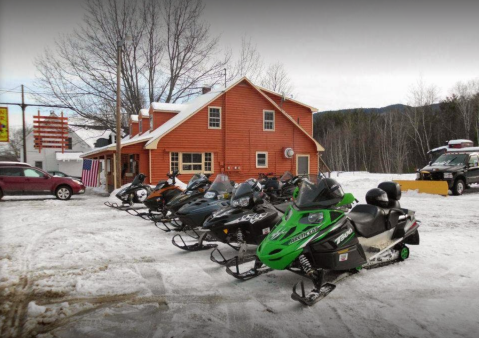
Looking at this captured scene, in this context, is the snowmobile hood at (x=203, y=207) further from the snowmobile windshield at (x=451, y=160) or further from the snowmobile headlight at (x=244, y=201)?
the snowmobile windshield at (x=451, y=160)

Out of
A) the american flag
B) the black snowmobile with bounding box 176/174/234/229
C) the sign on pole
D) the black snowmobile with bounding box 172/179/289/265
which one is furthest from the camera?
the american flag

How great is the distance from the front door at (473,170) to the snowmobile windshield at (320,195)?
1282 centimetres

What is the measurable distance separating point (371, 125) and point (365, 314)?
2164 inches

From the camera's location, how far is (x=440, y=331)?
111 inches

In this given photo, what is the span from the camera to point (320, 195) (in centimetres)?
382

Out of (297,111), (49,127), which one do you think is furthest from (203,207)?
(297,111)

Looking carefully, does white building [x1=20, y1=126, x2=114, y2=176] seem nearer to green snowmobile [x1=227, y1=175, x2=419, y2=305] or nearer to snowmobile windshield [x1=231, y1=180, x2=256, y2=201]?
snowmobile windshield [x1=231, y1=180, x2=256, y2=201]

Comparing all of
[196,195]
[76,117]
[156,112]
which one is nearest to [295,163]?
[156,112]

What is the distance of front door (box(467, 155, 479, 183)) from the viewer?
1388 cm

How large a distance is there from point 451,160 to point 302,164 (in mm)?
8341

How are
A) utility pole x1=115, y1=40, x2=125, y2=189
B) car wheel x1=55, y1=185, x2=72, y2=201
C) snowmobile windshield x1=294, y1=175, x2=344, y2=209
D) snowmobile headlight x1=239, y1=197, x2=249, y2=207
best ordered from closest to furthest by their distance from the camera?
snowmobile windshield x1=294, y1=175, x2=344, y2=209
snowmobile headlight x1=239, y1=197, x2=249, y2=207
car wheel x1=55, y1=185, x2=72, y2=201
utility pole x1=115, y1=40, x2=125, y2=189

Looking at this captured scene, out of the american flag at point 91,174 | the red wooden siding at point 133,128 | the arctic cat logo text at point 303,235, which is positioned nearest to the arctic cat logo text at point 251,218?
Result: the arctic cat logo text at point 303,235

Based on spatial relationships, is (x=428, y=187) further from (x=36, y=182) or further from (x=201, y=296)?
(x=36, y=182)

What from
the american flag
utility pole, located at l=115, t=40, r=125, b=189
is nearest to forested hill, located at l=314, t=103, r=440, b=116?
the american flag
